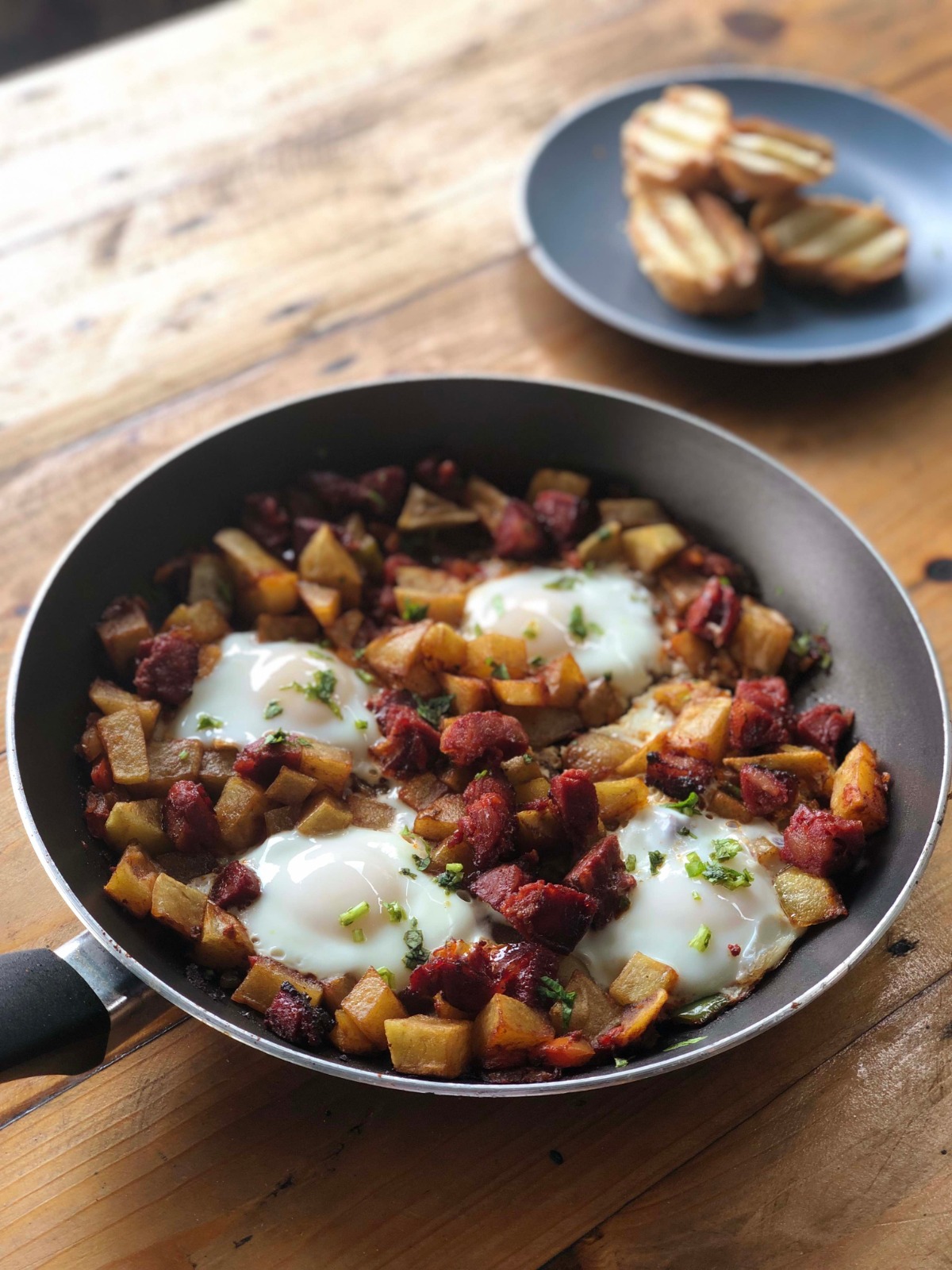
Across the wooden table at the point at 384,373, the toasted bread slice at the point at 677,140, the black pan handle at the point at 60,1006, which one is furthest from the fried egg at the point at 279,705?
the toasted bread slice at the point at 677,140

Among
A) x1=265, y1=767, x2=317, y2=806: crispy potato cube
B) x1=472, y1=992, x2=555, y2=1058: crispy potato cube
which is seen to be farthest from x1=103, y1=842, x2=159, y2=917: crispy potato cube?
x1=472, y1=992, x2=555, y2=1058: crispy potato cube

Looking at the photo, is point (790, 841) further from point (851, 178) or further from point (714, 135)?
point (851, 178)

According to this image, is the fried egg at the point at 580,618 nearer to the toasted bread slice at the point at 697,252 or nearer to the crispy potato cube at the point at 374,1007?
the crispy potato cube at the point at 374,1007

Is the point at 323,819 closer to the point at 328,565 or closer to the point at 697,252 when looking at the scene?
the point at 328,565

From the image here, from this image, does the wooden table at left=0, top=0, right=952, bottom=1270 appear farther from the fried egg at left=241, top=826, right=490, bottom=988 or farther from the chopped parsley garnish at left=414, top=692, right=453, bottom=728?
the chopped parsley garnish at left=414, top=692, right=453, bottom=728

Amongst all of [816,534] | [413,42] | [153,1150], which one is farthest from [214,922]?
[413,42]
